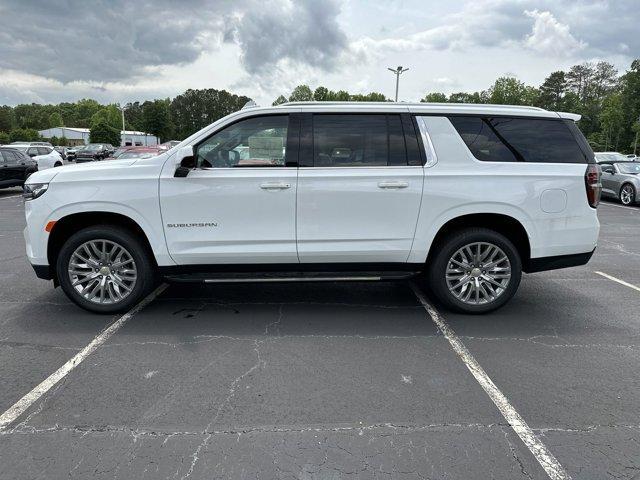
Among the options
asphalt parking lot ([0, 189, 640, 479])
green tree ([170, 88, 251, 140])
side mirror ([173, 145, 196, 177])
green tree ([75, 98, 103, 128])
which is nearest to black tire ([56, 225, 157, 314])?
asphalt parking lot ([0, 189, 640, 479])

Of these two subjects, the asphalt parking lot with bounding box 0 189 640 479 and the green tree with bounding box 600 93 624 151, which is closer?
the asphalt parking lot with bounding box 0 189 640 479

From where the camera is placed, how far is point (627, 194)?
50.3 feet

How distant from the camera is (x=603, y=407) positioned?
10.6 ft

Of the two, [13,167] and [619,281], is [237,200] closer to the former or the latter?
[619,281]

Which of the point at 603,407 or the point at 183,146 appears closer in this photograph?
the point at 603,407

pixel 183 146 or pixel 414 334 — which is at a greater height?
pixel 183 146

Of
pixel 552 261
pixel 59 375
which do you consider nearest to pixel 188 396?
pixel 59 375

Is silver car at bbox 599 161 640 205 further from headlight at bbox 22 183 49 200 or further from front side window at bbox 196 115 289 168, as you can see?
headlight at bbox 22 183 49 200

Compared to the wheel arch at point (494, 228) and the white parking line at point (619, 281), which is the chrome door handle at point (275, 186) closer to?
the wheel arch at point (494, 228)

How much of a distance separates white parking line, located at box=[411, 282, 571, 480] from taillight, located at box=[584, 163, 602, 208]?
6.11 ft

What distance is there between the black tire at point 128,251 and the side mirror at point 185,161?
803 mm

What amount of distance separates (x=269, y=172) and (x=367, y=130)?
102 cm

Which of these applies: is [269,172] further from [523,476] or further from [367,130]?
[523,476]

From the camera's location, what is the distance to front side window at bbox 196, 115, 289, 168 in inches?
181
